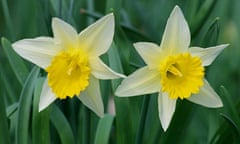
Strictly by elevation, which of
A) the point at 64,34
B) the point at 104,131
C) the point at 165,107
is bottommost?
the point at 104,131

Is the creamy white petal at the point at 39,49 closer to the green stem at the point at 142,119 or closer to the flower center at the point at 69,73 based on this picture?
the flower center at the point at 69,73

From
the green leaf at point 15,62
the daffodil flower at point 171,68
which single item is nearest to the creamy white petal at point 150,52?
the daffodil flower at point 171,68

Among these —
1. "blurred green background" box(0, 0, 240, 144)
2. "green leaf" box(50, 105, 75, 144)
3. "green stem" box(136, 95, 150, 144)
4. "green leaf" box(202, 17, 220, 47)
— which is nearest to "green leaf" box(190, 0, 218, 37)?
"blurred green background" box(0, 0, 240, 144)

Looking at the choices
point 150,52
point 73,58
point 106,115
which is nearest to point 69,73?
point 73,58

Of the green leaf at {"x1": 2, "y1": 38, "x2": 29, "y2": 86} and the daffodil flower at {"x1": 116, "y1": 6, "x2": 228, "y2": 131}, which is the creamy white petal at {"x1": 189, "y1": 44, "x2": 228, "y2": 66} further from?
the green leaf at {"x1": 2, "y1": 38, "x2": 29, "y2": 86}

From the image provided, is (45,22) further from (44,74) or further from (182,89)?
(182,89)

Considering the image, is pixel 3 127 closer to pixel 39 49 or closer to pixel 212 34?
pixel 39 49
